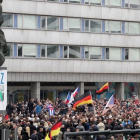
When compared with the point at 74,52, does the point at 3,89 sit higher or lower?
lower

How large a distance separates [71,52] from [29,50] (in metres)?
4.66

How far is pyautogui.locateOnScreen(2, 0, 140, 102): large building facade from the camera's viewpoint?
47906 mm

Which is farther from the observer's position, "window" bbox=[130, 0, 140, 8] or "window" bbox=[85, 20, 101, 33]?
"window" bbox=[130, 0, 140, 8]

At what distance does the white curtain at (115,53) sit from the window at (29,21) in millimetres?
9305

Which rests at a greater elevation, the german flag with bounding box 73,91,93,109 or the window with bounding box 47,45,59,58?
the window with bounding box 47,45,59,58

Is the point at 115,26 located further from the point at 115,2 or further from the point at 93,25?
the point at 93,25

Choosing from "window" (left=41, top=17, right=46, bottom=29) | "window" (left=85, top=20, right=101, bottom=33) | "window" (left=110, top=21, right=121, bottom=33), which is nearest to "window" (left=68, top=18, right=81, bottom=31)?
"window" (left=85, top=20, right=101, bottom=33)

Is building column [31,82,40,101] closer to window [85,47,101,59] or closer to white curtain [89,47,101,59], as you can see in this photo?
window [85,47,101,59]

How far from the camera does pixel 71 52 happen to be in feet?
166

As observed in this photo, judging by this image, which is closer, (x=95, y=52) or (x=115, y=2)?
(x=95, y=52)

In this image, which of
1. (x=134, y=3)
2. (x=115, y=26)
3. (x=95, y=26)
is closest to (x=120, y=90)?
(x=115, y=26)

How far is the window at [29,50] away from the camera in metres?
48.2

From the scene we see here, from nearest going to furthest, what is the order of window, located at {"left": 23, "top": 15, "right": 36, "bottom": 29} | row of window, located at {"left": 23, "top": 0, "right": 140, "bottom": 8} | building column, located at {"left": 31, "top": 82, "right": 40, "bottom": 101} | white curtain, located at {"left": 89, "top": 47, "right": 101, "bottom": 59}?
1. window, located at {"left": 23, "top": 15, "right": 36, "bottom": 29}
2. building column, located at {"left": 31, "top": 82, "right": 40, "bottom": 101}
3. row of window, located at {"left": 23, "top": 0, "right": 140, "bottom": 8}
4. white curtain, located at {"left": 89, "top": 47, "right": 101, "bottom": 59}

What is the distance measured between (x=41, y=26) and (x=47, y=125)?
25968 millimetres
